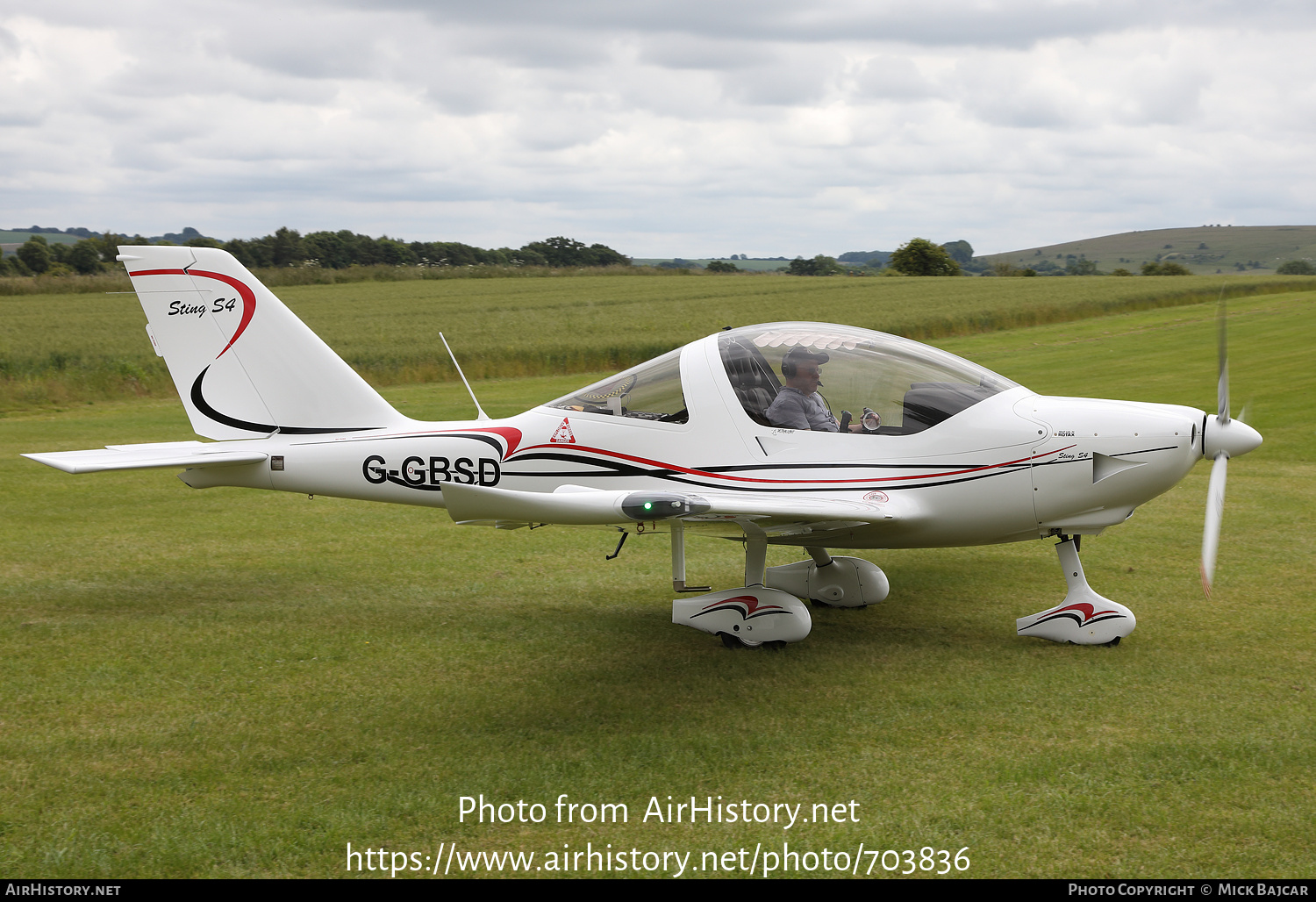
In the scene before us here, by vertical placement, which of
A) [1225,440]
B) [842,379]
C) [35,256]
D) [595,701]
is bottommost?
[595,701]

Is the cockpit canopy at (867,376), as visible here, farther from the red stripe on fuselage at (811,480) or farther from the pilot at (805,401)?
the red stripe on fuselage at (811,480)

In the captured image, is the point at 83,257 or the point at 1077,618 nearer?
the point at 1077,618

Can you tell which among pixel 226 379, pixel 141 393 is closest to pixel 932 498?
pixel 226 379

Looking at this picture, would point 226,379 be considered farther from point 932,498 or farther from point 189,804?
point 932,498

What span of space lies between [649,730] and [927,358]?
3.05m

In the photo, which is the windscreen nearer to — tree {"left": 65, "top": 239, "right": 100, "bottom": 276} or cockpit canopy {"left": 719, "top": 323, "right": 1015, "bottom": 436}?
cockpit canopy {"left": 719, "top": 323, "right": 1015, "bottom": 436}

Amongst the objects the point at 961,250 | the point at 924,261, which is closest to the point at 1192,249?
the point at 961,250

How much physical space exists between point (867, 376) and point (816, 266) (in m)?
91.8

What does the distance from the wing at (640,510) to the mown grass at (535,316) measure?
19.2 metres

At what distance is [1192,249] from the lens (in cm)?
12575

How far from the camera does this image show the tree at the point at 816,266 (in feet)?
307

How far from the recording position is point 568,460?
679cm

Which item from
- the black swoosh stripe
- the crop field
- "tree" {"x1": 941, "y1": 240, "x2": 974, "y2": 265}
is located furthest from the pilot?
"tree" {"x1": 941, "y1": 240, "x2": 974, "y2": 265}

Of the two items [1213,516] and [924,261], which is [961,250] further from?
[1213,516]
